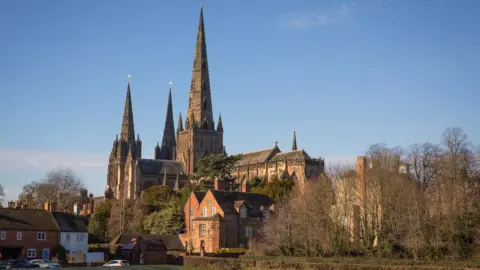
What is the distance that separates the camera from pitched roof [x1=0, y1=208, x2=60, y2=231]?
61.7 metres

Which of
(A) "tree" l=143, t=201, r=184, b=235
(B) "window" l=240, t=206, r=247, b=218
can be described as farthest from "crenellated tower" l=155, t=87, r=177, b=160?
(B) "window" l=240, t=206, r=247, b=218

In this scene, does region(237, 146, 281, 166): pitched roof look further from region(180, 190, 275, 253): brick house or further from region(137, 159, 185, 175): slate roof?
region(180, 190, 275, 253): brick house

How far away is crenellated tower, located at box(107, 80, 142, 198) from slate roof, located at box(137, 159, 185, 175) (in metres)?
12.8

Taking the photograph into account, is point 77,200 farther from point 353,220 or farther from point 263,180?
point 353,220

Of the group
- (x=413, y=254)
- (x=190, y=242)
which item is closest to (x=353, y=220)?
(x=413, y=254)

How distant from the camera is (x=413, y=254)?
1900 inches

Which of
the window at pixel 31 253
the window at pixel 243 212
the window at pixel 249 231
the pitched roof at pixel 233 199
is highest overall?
the pitched roof at pixel 233 199

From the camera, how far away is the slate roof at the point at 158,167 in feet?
508

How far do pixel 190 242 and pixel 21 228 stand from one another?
61.1ft

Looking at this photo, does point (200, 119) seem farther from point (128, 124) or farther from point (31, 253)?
point (31, 253)

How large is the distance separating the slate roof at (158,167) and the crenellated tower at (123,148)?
41.9ft

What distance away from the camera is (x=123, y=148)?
562 ft

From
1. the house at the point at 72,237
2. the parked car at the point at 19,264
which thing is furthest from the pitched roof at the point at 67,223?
the parked car at the point at 19,264

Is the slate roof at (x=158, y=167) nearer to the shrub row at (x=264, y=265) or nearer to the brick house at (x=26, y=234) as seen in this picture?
the brick house at (x=26, y=234)
